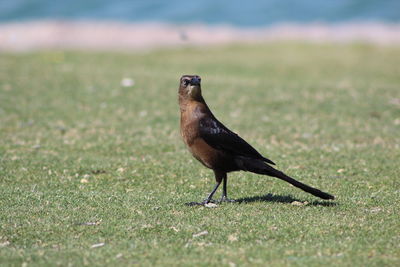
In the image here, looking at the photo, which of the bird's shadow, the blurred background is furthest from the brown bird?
the blurred background

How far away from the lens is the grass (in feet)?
21.7

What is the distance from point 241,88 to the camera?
18516mm

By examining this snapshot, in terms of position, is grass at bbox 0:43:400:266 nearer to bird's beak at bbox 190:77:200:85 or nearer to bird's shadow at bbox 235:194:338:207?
bird's shadow at bbox 235:194:338:207

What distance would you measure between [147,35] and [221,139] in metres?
32.3

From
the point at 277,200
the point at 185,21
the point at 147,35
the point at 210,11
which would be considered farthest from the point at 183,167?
the point at 210,11

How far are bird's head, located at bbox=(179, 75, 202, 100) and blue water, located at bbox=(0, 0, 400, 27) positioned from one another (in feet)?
142

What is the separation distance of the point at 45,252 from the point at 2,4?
57543 mm

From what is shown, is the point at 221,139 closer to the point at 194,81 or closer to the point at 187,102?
the point at 187,102

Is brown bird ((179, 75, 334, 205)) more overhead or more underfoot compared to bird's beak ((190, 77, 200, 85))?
more underfoot

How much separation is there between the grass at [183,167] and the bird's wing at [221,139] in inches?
28.4

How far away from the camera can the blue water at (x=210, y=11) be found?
52.7m

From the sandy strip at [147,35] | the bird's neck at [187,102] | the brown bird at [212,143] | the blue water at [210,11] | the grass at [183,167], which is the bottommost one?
the grass at [183,167]

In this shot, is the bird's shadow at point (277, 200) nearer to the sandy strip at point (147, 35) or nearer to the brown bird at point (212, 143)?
the brown bird at point (212, 143)

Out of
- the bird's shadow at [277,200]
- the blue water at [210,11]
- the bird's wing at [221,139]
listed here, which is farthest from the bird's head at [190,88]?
the blue water at [210,11]
